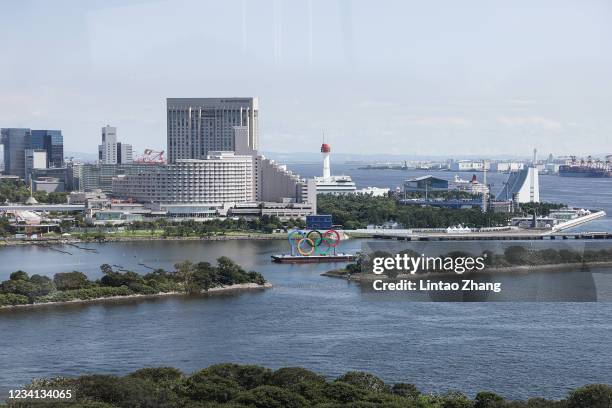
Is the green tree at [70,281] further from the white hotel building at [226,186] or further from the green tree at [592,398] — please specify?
the white hotel building at [226,186]

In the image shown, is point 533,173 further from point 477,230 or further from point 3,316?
point 3,316

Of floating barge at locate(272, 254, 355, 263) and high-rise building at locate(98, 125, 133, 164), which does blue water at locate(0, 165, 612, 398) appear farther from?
high-rise building at locate(98, 125, 133, 164)

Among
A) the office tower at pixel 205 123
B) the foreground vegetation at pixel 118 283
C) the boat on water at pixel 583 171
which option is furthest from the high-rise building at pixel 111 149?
the foreground vegetation at pixel 118 283

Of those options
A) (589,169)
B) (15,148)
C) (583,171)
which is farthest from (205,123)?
(583,171)

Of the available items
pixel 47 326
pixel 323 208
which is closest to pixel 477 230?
pixel 323 208

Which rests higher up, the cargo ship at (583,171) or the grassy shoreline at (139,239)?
the cargo ship at (583,171)

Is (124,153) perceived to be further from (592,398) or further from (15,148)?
(592,398)
